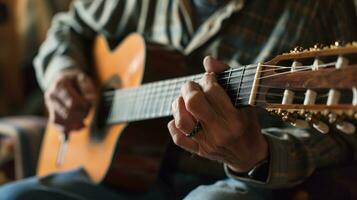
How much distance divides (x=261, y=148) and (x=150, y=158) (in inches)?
11.6

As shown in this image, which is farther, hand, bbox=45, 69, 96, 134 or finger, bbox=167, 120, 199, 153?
hand, bbox=45, 69, 96, 134

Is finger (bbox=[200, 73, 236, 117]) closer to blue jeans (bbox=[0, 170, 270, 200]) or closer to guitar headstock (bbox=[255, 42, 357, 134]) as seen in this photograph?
guitar headstock (bbox=[255, 42, 357, 134])

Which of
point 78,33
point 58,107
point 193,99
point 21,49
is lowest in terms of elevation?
point 21,49

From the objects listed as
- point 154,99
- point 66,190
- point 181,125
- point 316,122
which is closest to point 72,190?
point 66,190

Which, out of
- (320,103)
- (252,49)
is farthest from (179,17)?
(320,103)

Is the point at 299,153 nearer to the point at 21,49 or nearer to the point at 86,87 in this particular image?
the point at 86,87

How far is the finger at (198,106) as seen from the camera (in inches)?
27.5

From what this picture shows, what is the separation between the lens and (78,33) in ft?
4.27

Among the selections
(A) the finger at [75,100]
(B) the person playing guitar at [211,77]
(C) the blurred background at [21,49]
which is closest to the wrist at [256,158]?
(B) the person playing guitar at [211,77]

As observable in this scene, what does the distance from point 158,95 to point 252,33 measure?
0.20 meters

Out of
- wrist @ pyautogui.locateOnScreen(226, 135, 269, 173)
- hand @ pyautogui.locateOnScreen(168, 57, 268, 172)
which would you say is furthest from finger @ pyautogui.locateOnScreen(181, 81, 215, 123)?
wrist @ pyautogui.locateOnScreen(226, 135, 269, 173)

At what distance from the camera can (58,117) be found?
3.77 ft

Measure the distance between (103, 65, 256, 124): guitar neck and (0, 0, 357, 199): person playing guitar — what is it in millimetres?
17

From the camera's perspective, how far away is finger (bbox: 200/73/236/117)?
27.7 inches
